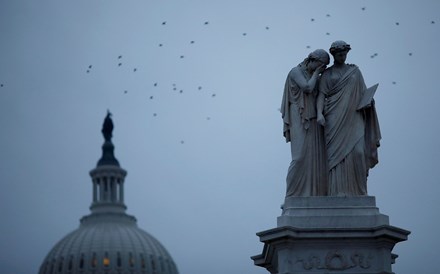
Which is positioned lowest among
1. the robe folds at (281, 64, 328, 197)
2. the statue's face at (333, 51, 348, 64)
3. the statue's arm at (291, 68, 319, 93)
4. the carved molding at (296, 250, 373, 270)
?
the carved molding at (296, 250, 373, 270)

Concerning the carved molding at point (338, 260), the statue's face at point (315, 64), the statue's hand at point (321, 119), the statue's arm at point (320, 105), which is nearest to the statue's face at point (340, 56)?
the statue's face at point (315, 64)

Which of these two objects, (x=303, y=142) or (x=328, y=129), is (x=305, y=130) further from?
(x=328, y=129)

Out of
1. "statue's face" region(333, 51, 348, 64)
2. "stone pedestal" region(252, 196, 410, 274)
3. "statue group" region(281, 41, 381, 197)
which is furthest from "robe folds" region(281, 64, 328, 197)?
"statue's face" region(333, 51, 348, 64)

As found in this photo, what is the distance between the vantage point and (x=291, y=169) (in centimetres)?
2856

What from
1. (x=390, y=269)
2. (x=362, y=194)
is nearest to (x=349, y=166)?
(x=362, y=194)

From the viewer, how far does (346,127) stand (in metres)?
28.7

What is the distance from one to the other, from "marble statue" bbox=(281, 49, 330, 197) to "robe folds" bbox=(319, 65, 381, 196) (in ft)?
0.64

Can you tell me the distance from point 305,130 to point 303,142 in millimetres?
279

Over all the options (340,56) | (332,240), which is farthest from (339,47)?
(332,240)

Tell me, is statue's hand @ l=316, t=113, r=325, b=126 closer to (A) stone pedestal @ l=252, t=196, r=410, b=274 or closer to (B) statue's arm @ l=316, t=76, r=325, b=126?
(B) statue's arm @ l=316, t=76, r=325, b=126

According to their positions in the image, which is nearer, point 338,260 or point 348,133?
point 338,260

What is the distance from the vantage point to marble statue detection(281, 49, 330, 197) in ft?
93.5

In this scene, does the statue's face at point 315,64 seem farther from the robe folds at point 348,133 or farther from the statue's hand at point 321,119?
the statue's hand at point 321,119

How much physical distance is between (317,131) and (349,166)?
1072 millimetres
